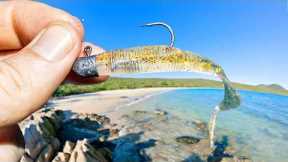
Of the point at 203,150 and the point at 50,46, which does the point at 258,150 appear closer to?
the point at 203,150

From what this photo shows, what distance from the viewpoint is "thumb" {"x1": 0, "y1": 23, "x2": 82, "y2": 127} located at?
1.63 metres

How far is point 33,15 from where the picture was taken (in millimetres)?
2271

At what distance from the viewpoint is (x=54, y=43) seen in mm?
1710

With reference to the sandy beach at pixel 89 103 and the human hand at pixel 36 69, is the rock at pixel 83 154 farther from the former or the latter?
the sandy beach at pixel 89 103

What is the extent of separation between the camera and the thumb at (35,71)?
5.34 feet

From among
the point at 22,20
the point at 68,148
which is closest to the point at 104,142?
the point at 68,148

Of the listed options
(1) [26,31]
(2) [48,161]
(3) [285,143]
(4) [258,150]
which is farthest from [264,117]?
(1) [26,31]

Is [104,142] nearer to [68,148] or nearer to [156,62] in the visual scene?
[68,148]

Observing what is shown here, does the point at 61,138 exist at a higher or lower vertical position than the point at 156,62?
lower

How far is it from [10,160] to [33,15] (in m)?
1.02

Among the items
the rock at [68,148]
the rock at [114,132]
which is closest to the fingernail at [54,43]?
the rock at [68,148]

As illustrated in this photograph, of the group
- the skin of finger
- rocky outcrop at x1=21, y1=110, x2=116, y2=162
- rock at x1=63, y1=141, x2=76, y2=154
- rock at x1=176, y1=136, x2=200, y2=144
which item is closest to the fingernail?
the skin of finger

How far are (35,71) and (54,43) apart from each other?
184 millimetres

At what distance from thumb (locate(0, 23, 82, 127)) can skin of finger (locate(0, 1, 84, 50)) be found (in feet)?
1.34
